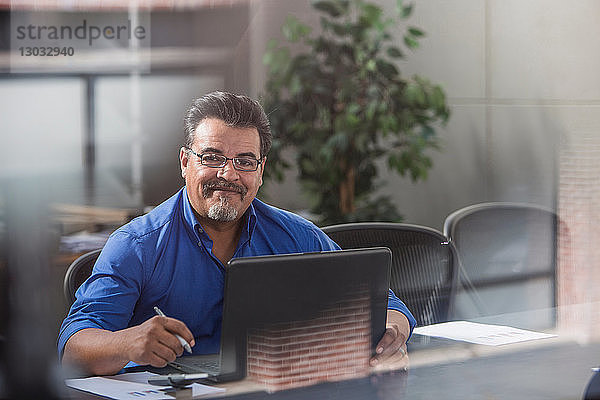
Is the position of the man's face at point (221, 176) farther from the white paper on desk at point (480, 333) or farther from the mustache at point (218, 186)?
the white paper on desk at point (480, 333)

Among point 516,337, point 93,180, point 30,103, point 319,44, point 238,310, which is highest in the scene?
point 319,44

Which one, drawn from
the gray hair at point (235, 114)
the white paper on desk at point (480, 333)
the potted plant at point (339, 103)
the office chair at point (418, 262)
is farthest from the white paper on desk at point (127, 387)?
the potted plant at point (339, 103)

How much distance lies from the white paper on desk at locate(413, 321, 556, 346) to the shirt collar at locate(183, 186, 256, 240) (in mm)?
472

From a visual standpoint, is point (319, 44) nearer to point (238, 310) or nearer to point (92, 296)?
point (92, 296)

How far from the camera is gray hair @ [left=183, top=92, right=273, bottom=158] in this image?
206 centimetres

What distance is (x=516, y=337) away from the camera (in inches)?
70.9

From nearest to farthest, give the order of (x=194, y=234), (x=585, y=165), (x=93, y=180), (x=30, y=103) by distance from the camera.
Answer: (x=194, y=234)
(x=30, y=103)
(x=93, y=180)
(x=585, y=165)

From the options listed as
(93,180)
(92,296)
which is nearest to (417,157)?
(93,180)

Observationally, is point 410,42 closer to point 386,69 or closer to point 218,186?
point 386,69

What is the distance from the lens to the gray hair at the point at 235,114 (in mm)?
2064

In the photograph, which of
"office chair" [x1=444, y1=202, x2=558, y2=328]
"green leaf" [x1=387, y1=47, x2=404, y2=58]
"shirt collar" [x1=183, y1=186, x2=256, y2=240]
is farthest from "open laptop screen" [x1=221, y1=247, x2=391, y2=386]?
"green leaf" [x1=387, y1=47, x2=404, y2=58]

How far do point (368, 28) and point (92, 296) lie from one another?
210cm

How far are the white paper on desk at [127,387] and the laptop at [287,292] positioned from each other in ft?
0.16

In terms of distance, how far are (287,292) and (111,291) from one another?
61 cm
